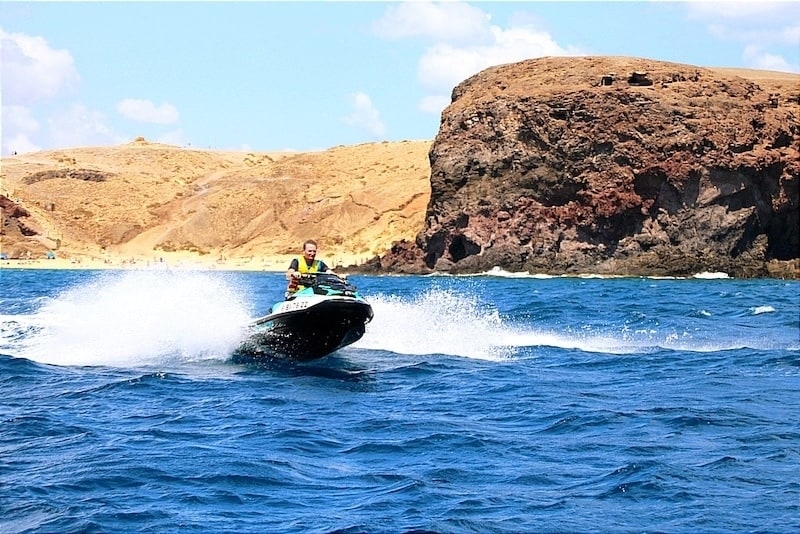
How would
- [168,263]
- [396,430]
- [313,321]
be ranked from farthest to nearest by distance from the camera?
[168,263], [313,321], [396,430]

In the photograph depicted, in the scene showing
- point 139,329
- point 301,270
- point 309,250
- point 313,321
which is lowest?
point 139,329

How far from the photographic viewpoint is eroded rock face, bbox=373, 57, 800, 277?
216 feet

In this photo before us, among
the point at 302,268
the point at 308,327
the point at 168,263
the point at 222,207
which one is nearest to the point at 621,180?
the point at 168,263

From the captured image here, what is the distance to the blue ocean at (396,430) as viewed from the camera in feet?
31.7

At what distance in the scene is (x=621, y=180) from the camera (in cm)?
6738

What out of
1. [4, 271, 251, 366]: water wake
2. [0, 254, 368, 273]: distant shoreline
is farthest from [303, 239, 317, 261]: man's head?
[0, 254, 368, 273]: distant shoreline

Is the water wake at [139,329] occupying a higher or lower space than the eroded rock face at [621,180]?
lower

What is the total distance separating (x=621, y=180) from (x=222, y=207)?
48.1m

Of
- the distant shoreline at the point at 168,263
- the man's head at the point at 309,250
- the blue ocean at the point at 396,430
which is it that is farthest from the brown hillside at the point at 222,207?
the man's head at the point at 309,250

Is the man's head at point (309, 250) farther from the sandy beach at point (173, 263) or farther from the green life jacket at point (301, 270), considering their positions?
the sandy beach at point (173, 263)

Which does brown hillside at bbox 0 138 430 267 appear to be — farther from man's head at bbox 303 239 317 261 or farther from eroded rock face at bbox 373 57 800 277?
man's head at bbox 303 239 317 261

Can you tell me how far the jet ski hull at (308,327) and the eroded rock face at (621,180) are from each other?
46123 millimetres

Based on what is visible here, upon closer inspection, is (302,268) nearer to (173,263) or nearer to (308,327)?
(308,327)

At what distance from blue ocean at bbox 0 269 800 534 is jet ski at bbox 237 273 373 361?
0.35m
